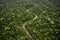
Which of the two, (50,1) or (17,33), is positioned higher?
(50,1)

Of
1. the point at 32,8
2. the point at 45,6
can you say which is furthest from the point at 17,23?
the point at 45,6

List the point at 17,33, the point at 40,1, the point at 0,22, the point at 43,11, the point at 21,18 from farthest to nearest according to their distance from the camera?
the point at 40,1 < the point at 43,11 < the point at 21,18 < the point at 0,22 < the point at 17,33

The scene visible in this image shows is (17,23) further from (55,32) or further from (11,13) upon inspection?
(55,32)

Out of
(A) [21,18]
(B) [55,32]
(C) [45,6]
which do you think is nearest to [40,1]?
(C) [45,6]

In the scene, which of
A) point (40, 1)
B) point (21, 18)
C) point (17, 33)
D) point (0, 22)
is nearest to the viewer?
point (17, 33)

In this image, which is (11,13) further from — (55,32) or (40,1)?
(55,32)

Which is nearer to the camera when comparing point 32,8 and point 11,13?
point 11,13
